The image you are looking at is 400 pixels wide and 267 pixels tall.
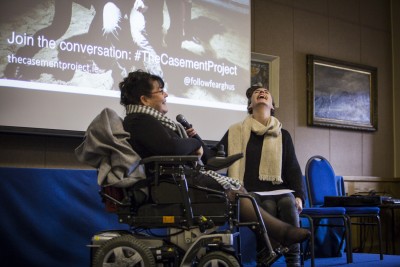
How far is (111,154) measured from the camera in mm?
2375

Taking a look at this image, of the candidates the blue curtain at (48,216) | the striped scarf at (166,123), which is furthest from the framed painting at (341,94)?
the striped scarf at (166,123)

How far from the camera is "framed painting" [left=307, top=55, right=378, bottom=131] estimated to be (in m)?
5.02

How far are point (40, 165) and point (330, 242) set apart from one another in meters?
2.29

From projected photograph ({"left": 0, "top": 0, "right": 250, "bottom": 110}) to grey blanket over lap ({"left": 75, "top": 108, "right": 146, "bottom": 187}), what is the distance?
1.09m

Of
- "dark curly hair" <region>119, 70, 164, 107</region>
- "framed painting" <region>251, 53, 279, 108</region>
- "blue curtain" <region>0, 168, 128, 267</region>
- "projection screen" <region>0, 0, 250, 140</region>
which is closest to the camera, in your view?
"dark curly hair" <region>119, 70, 164, 107</region>

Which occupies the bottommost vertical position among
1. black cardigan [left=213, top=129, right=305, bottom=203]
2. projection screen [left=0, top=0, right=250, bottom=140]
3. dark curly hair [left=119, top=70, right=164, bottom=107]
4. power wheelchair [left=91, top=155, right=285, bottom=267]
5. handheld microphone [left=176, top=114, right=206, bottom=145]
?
power wheelchair [left=91, top=155, right=285, bottom=267]

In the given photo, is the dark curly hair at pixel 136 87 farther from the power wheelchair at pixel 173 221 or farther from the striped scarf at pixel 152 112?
the power wheelchair at pixel 173 221

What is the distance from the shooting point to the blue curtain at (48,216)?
119 inches

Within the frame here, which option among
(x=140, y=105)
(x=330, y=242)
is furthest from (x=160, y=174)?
(x=330, y=242)

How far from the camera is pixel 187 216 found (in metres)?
2.27

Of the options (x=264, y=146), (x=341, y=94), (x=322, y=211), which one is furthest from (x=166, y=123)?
(x=341, y=94)

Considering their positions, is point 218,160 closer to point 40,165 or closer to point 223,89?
point 40,165

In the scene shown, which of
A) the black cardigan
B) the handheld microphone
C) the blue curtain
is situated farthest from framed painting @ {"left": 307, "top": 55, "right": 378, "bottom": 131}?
the handheld microphone

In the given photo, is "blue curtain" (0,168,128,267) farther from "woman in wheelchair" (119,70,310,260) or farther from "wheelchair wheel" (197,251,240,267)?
"wheelchair wheel" (197,251,240,267)
